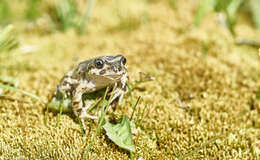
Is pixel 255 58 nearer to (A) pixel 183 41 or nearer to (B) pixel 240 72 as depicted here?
(B) pixel 240 72

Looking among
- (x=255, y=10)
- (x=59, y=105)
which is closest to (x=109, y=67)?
(x=59, y=105)

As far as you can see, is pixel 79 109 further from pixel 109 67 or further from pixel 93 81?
pixel 109 67

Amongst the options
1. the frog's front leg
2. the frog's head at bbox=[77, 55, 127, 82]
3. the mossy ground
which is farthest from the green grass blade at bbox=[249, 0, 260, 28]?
the frog's front leg

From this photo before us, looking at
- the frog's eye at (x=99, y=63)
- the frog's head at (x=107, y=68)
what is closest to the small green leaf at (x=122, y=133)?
the frog's head at (x=107, y=68)

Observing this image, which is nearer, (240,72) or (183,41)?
(240,72)

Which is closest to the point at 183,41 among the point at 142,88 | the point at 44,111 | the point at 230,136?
the point at 142,88

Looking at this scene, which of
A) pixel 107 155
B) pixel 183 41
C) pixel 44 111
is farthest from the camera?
pixel 183 41

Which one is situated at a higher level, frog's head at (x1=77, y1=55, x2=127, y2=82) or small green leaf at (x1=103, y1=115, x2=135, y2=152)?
frog's head at (x1=77, y1=55, x2=127, y2=82)

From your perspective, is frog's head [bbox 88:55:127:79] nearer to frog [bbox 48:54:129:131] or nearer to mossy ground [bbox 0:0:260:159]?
frog [bbox 48:54:129:131]

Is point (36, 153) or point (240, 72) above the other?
point (240, 72)
